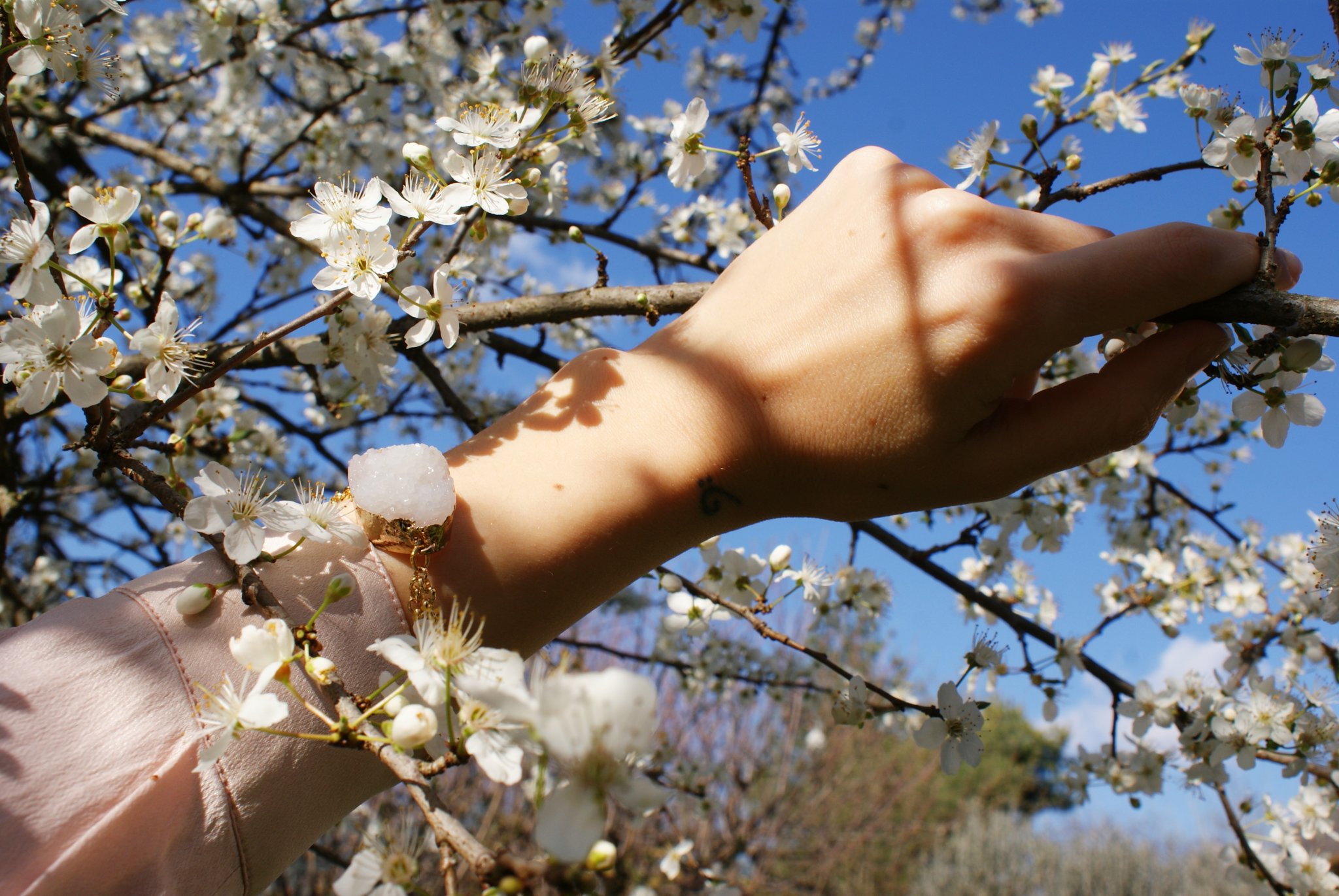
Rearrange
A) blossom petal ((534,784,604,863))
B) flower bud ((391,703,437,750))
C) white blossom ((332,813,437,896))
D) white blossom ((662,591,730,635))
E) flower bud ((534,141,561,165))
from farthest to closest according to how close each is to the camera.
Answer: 1. white blossom ((662,591,730,635))
2. flower bud ((534,141,561,165))
3. white blossom ((332,813,437,896))
4. flower bud ((391,703,437,750))
5. blossom petal ((534,784,604,863))

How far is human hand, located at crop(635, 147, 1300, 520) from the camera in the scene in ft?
2.82

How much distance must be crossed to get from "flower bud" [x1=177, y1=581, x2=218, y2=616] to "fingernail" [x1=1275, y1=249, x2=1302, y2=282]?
126 centimetres

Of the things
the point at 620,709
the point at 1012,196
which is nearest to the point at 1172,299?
the point at 620,709

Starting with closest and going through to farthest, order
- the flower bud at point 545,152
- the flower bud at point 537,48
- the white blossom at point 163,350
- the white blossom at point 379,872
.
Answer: the white blossom at point 379,872
the white blossom at point 163,350
the flower bud at point 545,152
the flower bud at point 537,48

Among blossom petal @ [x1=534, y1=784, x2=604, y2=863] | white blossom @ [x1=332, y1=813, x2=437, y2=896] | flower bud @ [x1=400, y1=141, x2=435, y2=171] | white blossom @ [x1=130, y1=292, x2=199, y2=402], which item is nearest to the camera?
blossom petal @ [x1=534, y1=784, x2=604, y2=863]

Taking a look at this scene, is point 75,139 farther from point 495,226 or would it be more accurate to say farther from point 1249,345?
point 1249,345

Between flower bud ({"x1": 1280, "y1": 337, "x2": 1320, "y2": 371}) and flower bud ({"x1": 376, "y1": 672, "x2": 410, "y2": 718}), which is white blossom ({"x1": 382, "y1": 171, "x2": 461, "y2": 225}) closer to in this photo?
flower bud ({"x1": 376, "y1": 672, "x2": 410, "y2": 718})

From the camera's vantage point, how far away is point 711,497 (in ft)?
3.37

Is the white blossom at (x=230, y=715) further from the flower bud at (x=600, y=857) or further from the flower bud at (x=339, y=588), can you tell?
the flower bud at (x=600, y=857)

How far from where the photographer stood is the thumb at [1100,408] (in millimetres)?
917

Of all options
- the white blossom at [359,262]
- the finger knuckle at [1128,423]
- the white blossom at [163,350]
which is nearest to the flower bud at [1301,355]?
the finger knuckle at [1128,423]

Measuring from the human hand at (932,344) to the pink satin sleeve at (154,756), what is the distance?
52 cm

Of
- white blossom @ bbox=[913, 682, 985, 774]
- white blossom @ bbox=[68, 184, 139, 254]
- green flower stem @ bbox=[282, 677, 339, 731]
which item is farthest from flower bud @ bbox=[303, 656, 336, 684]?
white blossom @ bbox=[913, 682, 985, 774]

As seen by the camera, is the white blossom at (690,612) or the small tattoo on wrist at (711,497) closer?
the small tattoo on wrist at (711,497)
